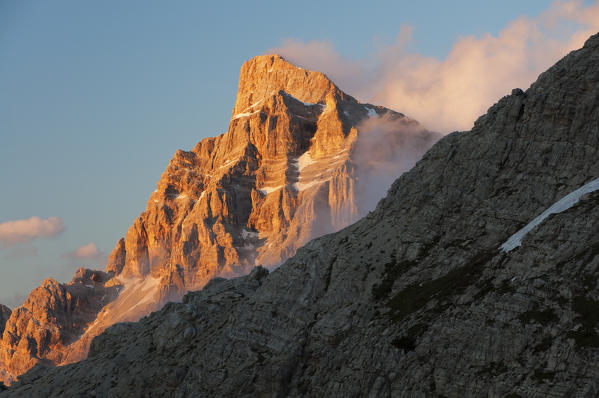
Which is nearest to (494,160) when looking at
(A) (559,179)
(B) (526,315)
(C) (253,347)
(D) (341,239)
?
(A) (559,179)

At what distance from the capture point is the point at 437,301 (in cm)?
8444

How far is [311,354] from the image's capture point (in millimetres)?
93500

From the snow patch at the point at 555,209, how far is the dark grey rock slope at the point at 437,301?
187cm

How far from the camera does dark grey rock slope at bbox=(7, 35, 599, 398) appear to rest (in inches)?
2805

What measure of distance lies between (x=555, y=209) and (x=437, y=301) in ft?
55.0

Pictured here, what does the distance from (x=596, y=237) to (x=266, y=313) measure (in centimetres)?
4474

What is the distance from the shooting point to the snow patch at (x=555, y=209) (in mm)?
82750

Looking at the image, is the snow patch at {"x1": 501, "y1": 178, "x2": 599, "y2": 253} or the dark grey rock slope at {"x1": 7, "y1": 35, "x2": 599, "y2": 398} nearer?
the dark grey rock slope at {"x1": 7, "y1": 35, "x2": 599, "y2": 398}

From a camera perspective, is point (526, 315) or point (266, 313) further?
point (266, 313)

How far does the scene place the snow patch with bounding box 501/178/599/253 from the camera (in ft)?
271

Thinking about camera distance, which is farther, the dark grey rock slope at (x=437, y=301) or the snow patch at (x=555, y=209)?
the snow patch at (x=555, y=209)

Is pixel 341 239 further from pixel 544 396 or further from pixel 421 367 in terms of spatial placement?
pixel 544 396

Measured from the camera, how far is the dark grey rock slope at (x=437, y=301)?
71250 mm

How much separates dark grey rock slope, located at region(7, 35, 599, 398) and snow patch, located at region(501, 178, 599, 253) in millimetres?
1867
